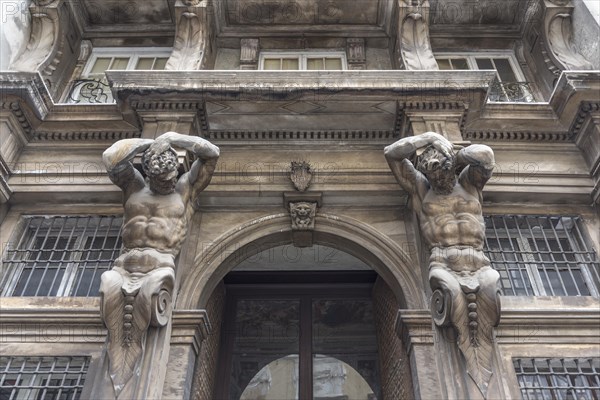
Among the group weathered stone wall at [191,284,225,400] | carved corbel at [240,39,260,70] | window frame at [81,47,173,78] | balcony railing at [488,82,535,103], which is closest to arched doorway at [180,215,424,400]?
weathered stone wall at [191,284,225,400]

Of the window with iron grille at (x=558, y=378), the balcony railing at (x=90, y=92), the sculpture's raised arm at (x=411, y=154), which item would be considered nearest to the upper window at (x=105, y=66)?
Result: the balcony railing at (x=90, y=92)

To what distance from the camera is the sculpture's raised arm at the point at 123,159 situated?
4367 mm

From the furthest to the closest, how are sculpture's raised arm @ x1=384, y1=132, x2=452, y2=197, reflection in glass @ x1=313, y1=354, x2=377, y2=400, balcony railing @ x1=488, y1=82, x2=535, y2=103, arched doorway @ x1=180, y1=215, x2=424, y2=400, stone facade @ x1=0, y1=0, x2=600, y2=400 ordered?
balcony railing @ x1=488, y1=82, x2=535, y2=103
reflection in glass @ x1=313, y1=354, x2=377, y2=400
arched doorway @ x1=180, y1=215, x2=424, y2=400
stone facade @ x1=0, y1=0, x2=600, y2=400
sculpture's raised arm @ x1=384, y1=132, x2=452, y2=197

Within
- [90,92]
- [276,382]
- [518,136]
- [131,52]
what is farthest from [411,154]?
[131,52]

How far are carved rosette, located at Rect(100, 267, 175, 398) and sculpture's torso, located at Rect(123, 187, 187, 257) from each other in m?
0.42

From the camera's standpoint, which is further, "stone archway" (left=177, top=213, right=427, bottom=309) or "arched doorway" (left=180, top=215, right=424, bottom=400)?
"arched doorway" (left=180, top=215, right=424, bottom=400)

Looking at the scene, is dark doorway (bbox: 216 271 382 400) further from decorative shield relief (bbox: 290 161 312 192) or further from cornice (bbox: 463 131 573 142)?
cornice (bbox: 463 131 573 142)

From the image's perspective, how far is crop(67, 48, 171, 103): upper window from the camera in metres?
6.92

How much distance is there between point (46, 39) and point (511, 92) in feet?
22.1

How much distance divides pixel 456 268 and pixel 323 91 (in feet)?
7.87

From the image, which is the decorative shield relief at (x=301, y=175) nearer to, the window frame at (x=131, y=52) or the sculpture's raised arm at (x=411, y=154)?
the sculpture's raised arm at (x=411, y=154)

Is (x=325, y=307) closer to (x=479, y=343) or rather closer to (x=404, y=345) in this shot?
(x=404, y=345)

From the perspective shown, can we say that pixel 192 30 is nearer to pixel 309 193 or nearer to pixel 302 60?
pixel 302 60

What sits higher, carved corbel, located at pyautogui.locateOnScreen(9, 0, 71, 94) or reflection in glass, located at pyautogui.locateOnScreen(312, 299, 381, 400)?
carved corbel, located at pyautogui.locateOnScreen(9, 0, 71, 94)
